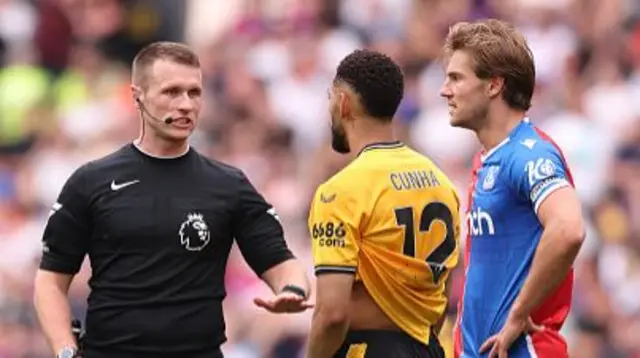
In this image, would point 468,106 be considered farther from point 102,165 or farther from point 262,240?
point 102,165

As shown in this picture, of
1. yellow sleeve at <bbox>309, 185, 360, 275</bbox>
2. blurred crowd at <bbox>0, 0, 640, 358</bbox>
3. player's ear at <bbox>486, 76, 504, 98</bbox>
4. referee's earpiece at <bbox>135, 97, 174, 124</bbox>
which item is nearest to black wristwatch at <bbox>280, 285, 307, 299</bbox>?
yellow sleeve at <bbox>309, 185, 360, 275</bbox>

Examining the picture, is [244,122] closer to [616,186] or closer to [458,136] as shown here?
[458,136]

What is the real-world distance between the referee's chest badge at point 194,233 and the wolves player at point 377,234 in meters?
0.57

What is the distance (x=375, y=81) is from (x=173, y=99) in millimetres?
1005

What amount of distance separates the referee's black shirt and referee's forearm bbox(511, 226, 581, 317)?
1.56 meters

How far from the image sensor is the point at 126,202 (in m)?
9.62

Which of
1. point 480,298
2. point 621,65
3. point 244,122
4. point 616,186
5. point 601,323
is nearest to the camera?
point 480,298

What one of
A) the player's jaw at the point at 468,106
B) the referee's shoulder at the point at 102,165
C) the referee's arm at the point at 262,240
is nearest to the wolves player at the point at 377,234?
the player's jaw at the point at 468,106

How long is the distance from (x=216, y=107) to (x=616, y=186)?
14.3 ft

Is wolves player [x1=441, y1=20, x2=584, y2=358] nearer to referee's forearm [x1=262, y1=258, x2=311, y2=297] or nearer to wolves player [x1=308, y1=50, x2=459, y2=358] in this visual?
wolves player [x1=308, y1=50, x2=459, y2=358]

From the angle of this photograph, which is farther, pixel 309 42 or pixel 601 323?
pixel 309 42

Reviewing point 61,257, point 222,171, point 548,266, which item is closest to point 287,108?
point 222,171

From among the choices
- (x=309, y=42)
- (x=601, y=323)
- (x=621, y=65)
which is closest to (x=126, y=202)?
(x=601, y=323)

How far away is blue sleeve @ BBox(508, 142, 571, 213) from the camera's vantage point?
28.8ft
